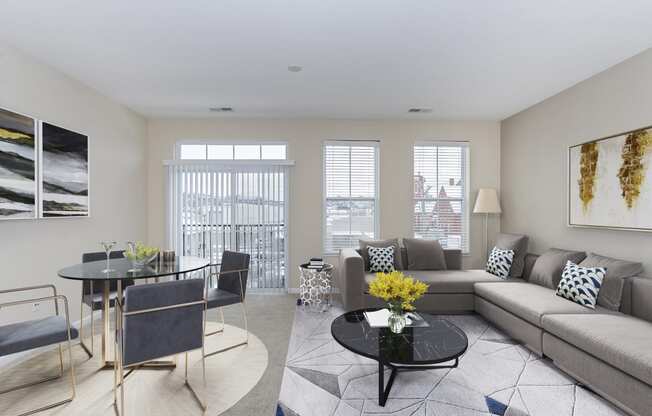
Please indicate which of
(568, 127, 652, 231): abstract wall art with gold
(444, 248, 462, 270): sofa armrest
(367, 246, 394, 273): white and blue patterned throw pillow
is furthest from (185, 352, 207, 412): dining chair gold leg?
(568, 127, 652, 231): abstract wall art with gold

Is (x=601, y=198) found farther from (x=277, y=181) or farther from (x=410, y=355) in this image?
(x=277, y=181)

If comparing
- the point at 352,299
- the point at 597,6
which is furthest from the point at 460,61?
the point at 352,299

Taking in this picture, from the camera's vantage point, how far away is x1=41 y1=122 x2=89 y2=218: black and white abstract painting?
306cm

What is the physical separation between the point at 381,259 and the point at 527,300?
1737mm

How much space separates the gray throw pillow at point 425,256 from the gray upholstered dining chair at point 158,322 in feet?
10.2

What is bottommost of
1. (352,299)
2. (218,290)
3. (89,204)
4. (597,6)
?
(352,299)

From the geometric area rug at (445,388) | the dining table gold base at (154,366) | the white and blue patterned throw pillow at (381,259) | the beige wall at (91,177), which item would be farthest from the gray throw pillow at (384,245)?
the beige wall at (91,177)

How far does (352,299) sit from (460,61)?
272cm

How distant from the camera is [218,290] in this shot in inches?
127

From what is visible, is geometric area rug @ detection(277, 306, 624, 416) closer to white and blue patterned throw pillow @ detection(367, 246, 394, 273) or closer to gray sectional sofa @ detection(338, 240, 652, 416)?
gray sectional sofa @ detection(338, 240, 652, 416)

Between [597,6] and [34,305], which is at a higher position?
[597,6]

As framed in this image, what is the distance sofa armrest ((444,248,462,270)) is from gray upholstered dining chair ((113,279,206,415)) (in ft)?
11.7

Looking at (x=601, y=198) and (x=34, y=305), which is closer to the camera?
(x=34, y=305)

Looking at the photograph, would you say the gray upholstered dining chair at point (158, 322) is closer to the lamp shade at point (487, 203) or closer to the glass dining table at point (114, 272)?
the glass dining table at point (114, 272)
